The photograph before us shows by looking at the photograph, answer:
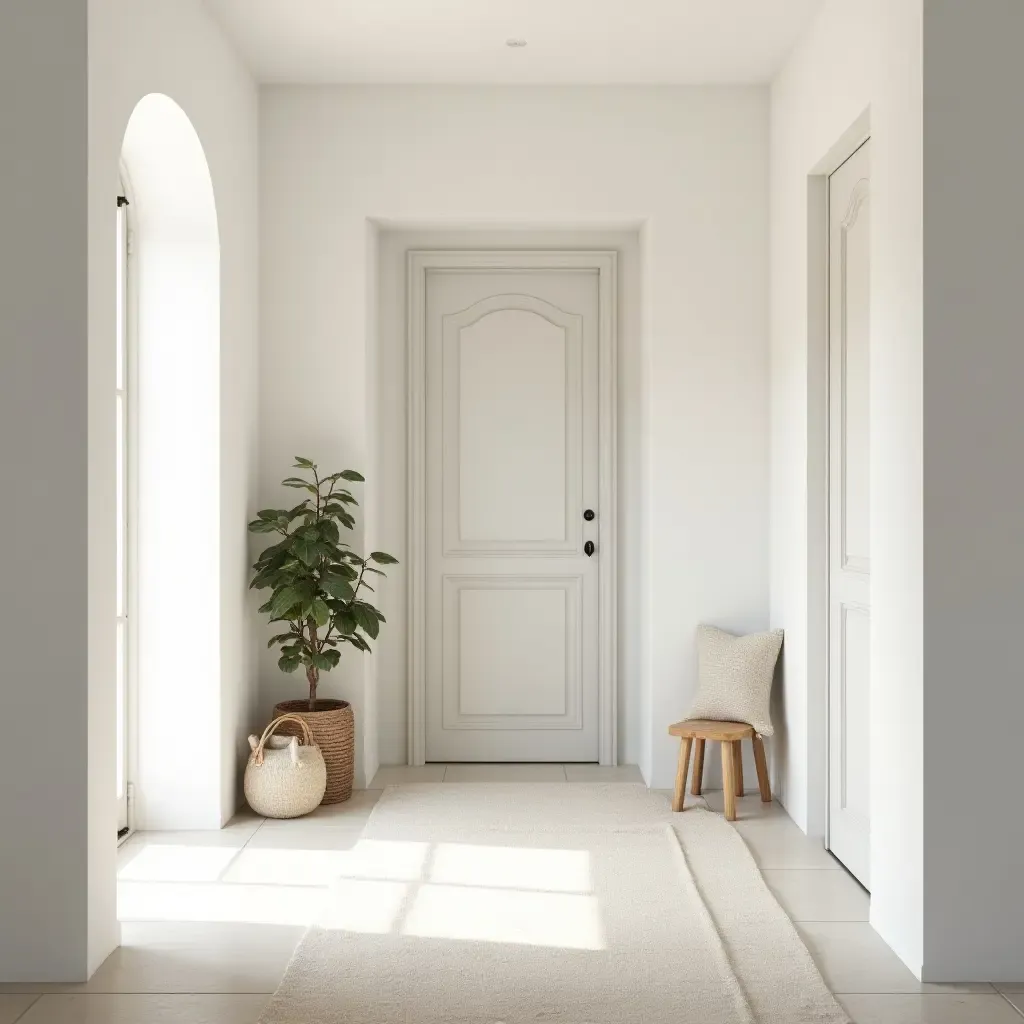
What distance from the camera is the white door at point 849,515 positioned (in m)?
3.44

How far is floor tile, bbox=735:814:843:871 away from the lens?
140 inches

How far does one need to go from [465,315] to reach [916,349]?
97.9 inches

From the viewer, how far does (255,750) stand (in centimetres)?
395

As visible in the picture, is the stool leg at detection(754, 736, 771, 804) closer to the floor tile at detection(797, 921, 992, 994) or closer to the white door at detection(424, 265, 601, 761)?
the white door at detection(424, 265, 601, 761)

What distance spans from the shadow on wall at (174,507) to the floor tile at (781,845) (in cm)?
178

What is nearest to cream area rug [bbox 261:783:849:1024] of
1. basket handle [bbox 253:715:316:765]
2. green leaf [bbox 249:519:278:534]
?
basket handle [bbox 253:715:316:765]
